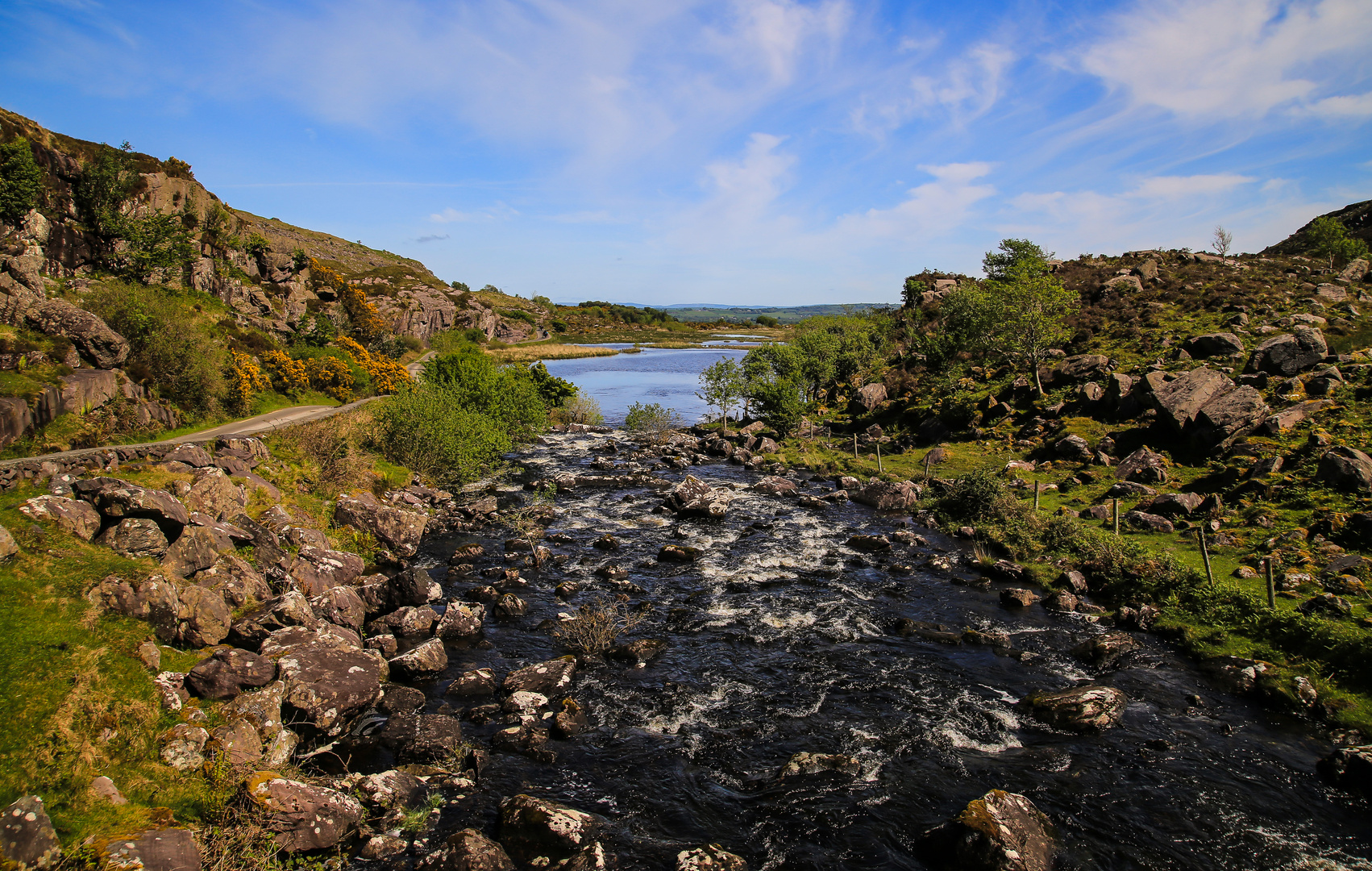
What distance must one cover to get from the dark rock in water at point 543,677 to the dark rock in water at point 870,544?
18.4 meters

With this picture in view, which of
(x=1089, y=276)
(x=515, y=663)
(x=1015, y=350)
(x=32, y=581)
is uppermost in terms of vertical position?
(x=1089, y=276)

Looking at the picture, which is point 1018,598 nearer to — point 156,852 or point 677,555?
point 677,555

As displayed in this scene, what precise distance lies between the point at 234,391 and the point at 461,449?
14.7 metres

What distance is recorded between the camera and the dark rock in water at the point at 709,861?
1252 centimetres

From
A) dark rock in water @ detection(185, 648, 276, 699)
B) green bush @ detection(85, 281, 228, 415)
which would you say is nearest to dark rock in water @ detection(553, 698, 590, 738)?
dark rock in water @ detection(185, 648, 276, 699)

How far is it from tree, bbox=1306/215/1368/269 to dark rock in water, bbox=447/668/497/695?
102579 millimetres

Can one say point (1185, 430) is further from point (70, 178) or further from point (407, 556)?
point (70, 178)

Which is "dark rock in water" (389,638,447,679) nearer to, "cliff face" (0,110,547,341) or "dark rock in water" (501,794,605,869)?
"dark rock in water" (501,794,605,869)

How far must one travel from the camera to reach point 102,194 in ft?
156

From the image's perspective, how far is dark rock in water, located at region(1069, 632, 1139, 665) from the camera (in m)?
20.8

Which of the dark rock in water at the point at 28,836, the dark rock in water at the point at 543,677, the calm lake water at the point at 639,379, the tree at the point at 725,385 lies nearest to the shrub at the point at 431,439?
the dark rock in water at the point at 543,677

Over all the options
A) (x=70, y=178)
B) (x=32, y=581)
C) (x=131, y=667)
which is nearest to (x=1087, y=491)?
(x=131, y=667)

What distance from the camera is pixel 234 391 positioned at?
4022 centimetres

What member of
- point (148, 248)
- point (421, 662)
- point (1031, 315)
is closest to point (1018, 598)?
point (421, 662)
